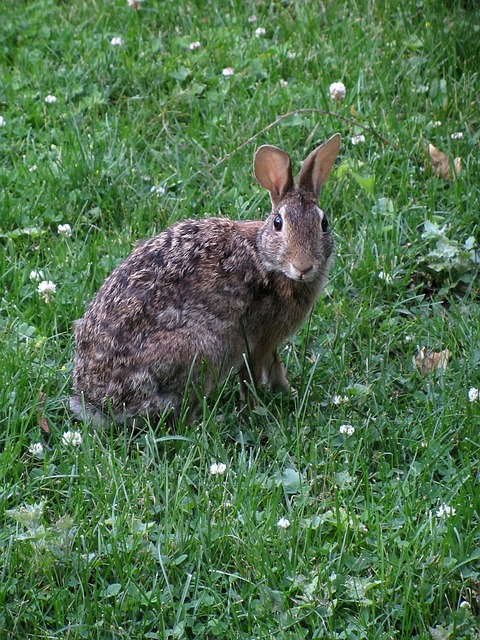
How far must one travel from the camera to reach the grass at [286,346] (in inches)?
152

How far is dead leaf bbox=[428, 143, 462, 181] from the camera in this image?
6.42m

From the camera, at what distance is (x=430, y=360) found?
5.25m

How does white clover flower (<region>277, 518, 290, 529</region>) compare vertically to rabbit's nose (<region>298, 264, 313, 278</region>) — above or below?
below

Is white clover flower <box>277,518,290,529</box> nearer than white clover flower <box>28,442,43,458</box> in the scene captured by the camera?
Yes

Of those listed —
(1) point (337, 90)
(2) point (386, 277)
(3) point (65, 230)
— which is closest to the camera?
(2) point (386, 277)

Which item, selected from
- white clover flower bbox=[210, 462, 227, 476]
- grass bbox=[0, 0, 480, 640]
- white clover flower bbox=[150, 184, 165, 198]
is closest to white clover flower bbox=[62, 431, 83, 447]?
grass bbox=[0, 0, 480, 640]

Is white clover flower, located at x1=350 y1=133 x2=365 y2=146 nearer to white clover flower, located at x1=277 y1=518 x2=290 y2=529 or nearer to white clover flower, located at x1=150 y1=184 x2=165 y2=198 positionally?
white clover flower, located at x1=150 y1=184 x2=165 y2=198

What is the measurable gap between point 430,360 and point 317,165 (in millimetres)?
1161

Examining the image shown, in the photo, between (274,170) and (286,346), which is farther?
(286,346)

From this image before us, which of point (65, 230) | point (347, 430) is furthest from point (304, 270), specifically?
point (65, 230)

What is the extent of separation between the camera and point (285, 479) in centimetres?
444

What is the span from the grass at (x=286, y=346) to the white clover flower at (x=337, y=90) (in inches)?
3.6

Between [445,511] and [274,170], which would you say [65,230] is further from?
[445,511]

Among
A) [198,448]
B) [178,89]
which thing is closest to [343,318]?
[198,448]
